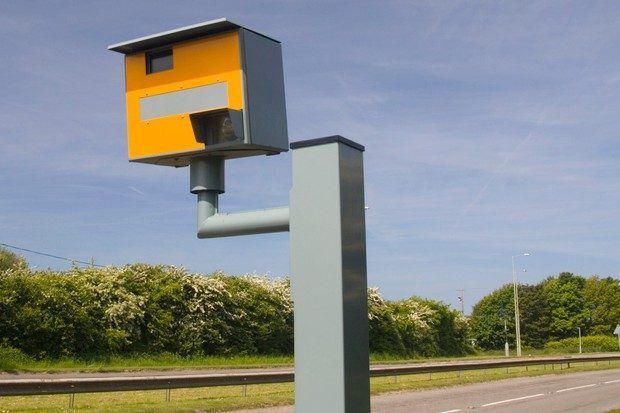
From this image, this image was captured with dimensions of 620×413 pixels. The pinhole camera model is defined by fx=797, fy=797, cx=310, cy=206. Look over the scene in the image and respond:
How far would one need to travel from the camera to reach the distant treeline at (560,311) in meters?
121

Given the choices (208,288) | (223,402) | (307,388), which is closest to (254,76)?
(307,388)

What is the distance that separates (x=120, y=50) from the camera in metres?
3.04

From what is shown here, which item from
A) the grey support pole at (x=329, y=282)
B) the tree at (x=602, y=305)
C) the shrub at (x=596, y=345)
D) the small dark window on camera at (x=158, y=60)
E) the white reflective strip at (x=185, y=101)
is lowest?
the shrub at (x=596, y=345)

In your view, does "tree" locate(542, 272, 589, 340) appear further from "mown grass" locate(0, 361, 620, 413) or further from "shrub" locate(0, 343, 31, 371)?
"shrub" locate(0, 343, 31, 371)

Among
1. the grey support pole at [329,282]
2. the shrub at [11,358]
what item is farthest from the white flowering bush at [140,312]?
the grey support pole at [329,282]

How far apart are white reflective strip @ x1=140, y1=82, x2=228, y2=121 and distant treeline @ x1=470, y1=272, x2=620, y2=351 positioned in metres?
125

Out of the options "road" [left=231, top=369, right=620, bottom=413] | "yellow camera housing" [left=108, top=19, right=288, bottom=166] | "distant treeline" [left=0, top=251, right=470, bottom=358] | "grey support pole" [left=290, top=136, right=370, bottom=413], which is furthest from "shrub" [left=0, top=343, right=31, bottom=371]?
"grey support pole" [left=290, top=136, right=370, bottom=413]

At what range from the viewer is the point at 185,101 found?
282 cm

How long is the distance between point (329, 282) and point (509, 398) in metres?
23.9

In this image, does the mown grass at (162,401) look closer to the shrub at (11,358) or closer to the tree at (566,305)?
the shrub at (11,358)

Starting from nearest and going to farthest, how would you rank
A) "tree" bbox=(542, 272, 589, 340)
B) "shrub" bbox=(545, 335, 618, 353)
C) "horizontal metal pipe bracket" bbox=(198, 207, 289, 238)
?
"horizontal metal pipe bracket" bbox=(198, 207, 289, 238) < "shrub" bbox=(545, 335, 618, 353) < "tree" bbox=(542, 272, 589, 340)

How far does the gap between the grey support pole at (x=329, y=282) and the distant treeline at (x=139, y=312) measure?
3160cm

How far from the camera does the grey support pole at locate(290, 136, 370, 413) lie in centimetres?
231

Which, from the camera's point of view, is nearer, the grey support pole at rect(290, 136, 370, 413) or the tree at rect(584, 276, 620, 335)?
the grey support pole at rect(290, 136, 370, 413)
